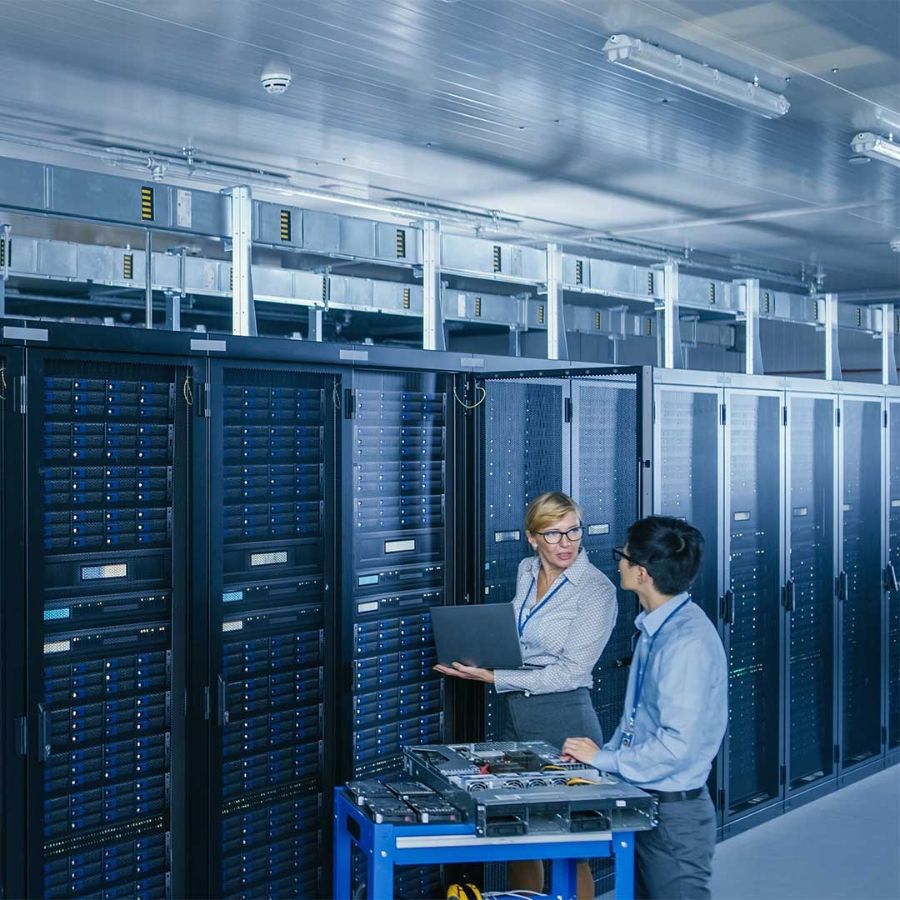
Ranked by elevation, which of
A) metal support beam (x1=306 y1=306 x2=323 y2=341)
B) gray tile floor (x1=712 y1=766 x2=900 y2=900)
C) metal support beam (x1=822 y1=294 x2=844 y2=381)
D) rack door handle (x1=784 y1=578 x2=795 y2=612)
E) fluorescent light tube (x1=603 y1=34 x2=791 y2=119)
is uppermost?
fluorescent light tube (x1=603 y1=34 x2=791 y2=119)

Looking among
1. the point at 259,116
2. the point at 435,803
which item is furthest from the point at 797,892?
the point at 259,116

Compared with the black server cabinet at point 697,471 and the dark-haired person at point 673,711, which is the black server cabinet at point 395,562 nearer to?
the black server cabinet at point 697,471

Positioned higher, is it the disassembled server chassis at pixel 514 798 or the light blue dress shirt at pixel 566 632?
the light blue dress shirt at pixel 566 632

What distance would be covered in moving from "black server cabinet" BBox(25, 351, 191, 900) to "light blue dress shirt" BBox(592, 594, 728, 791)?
1.53 m

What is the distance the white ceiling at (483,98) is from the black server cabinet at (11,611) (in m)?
2.08

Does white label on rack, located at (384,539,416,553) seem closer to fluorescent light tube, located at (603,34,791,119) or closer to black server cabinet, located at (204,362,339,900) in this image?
black server cabinet, located at (204,362,339,900)

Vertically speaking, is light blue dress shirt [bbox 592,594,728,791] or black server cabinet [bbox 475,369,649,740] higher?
black server cabinet [bbox 475,369,649,740]

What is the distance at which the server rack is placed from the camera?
20.0 feet

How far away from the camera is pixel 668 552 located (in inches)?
105

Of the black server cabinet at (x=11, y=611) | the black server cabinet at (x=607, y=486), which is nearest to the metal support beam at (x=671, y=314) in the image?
the black server cabinet at (x=607, y=486)

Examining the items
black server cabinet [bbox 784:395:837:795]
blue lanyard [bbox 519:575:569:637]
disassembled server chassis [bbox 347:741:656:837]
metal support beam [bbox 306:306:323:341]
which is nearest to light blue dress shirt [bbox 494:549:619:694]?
blue lanyard [bbox 519:575:569:637]

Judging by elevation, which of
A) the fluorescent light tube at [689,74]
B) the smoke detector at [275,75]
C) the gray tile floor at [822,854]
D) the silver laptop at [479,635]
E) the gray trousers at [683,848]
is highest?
the smoke detector at [275,75]

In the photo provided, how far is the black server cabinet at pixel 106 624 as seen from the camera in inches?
124

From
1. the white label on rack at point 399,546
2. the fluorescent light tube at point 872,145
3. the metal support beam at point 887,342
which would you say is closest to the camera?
the white label on rack at point 399,546
